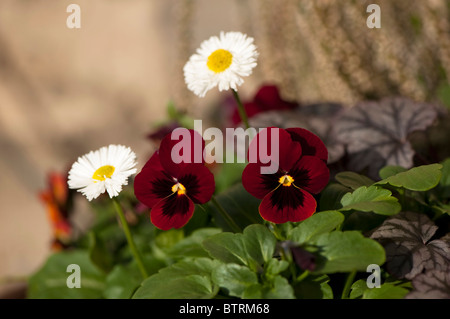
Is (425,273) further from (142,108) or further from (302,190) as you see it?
(142,108)

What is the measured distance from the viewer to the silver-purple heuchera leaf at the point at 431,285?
478 millimetres

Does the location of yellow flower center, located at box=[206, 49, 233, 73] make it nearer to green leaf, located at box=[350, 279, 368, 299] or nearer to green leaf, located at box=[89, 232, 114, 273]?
green leaf, located at box=[350, 279, 368, 299]

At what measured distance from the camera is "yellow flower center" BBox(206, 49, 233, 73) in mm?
612

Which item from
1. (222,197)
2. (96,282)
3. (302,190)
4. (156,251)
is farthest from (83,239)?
(302,190)

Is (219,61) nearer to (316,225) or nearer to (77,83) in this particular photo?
(316,225)

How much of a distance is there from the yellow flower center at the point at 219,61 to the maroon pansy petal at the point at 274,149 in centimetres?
13

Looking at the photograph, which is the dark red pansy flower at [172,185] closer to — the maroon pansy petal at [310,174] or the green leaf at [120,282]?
the maroon pansy petal at [310,174]

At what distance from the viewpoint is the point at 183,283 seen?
51 cm

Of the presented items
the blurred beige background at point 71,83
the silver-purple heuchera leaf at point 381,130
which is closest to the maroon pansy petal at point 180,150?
the silver-purple heuchera leaf at point 381,130

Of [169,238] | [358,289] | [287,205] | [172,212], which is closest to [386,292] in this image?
[358,289]

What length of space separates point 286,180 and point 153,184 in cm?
16

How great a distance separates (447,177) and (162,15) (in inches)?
60.9

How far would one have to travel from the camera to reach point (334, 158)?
2.48 feet

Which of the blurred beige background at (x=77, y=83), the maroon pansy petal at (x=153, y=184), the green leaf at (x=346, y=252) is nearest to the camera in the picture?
the green leaf at (x=346, y=252)
